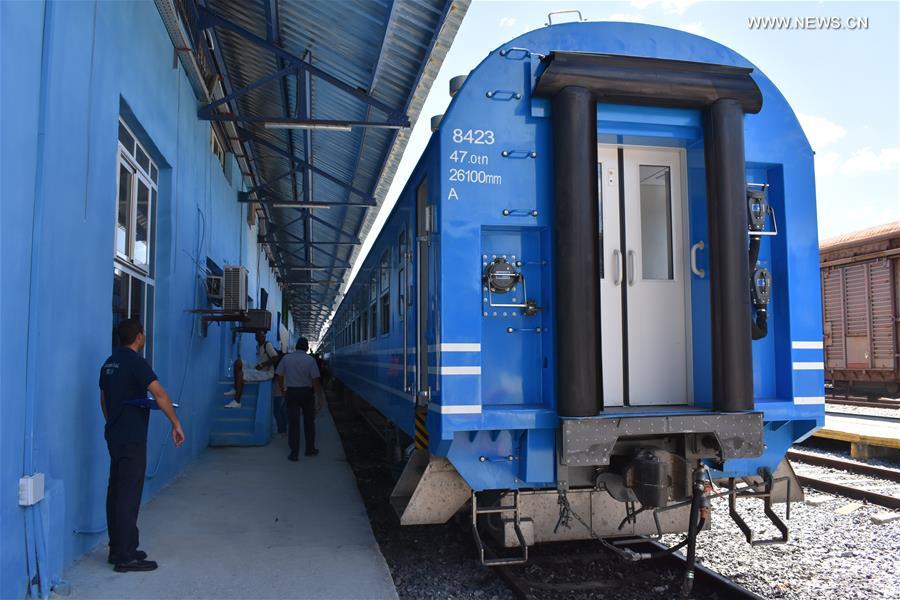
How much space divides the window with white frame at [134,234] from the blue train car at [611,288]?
3083 millimetres

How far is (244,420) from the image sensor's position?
11.4 m

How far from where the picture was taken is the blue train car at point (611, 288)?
13.8 ft

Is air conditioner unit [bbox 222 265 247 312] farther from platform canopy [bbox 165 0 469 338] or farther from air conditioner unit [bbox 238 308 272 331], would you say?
platform canopy [bbox 165 0 469 338]

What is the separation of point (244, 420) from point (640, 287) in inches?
331

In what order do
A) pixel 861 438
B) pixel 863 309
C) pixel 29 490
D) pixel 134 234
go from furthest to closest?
pixel 863 309
pixel 861 438
pixel 134 234
pixel 29 490

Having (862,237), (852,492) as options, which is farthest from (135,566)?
(862,237)

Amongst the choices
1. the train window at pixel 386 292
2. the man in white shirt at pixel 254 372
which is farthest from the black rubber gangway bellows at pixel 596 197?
the man in white shirt at pixel 254 372

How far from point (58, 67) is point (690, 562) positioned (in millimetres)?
4824

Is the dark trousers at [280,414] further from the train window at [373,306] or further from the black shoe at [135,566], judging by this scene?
the black shoe at [135,566]

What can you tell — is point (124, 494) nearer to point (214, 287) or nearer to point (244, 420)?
point (214, 287)

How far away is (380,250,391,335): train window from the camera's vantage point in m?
7.09

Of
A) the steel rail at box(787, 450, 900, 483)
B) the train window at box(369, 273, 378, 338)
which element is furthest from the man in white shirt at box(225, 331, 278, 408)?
the steel rail at box(787, 450, 900, 483)

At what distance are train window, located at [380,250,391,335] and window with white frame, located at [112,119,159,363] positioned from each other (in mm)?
2429

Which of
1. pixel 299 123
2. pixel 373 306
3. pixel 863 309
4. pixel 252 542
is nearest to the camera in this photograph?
pixel 252 542
